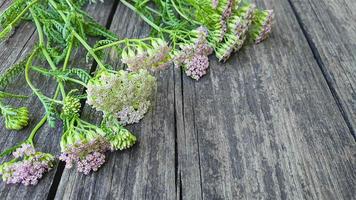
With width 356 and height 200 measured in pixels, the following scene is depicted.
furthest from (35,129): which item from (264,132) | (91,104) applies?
(264,132)

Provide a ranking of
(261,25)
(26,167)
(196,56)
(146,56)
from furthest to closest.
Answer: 1. (261,25)
2. (196,56)
3. (146,56)
4. (26,167)

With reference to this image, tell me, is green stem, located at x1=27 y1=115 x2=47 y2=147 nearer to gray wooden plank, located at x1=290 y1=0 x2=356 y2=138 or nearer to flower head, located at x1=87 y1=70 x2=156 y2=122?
flower head, located at x1=87 y1=70 x2=156 y2=122

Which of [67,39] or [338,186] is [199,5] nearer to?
[67,39]

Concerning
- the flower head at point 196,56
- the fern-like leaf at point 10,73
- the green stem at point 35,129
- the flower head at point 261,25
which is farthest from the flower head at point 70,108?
the flower head at point 261,25

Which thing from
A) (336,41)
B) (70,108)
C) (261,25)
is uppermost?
(70,108)

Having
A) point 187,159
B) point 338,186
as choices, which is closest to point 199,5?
point 187,159

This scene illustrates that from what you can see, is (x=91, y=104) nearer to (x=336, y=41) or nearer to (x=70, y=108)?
(x=70, y=108)

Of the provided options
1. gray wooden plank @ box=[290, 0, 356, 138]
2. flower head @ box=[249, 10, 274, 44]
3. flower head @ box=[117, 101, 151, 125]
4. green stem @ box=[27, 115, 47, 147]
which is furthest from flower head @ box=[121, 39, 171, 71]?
gray wooden plank @ box=[290, 0, 356, 138]
